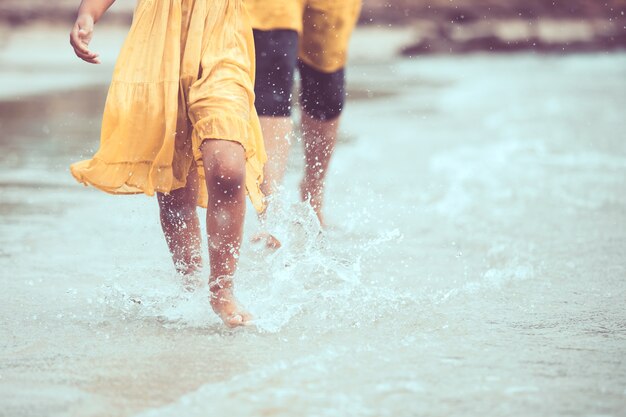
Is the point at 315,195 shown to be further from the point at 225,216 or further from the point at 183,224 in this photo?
the point at 225,216

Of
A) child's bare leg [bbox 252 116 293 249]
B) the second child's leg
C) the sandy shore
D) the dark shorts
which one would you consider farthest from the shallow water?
the sandy shore

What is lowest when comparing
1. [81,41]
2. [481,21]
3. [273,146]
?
[481,21]

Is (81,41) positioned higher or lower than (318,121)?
higher

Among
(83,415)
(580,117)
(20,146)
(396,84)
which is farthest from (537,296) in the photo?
(396,84)

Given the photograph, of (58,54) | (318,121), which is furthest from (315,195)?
(58,54)

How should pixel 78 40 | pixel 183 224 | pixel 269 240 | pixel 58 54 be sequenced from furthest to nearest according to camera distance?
pixel 58 54, pixel 269 240, pixel 183 224, pixel 78 40

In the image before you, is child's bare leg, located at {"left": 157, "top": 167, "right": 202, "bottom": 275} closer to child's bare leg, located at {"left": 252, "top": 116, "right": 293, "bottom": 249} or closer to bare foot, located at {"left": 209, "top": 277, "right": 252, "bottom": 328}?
bare foot, located at {"left": 209, "top": 277, "right": 252, "bottom": 328}

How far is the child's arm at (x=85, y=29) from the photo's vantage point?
3.08 meters

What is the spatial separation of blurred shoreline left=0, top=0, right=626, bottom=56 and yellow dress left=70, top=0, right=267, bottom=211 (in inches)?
751

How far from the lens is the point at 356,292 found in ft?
11.6

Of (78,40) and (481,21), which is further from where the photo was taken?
(481,21)

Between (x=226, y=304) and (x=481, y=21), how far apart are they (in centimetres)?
2410

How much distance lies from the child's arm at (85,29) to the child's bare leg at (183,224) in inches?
18.7

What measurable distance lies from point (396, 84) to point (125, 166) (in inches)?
430
